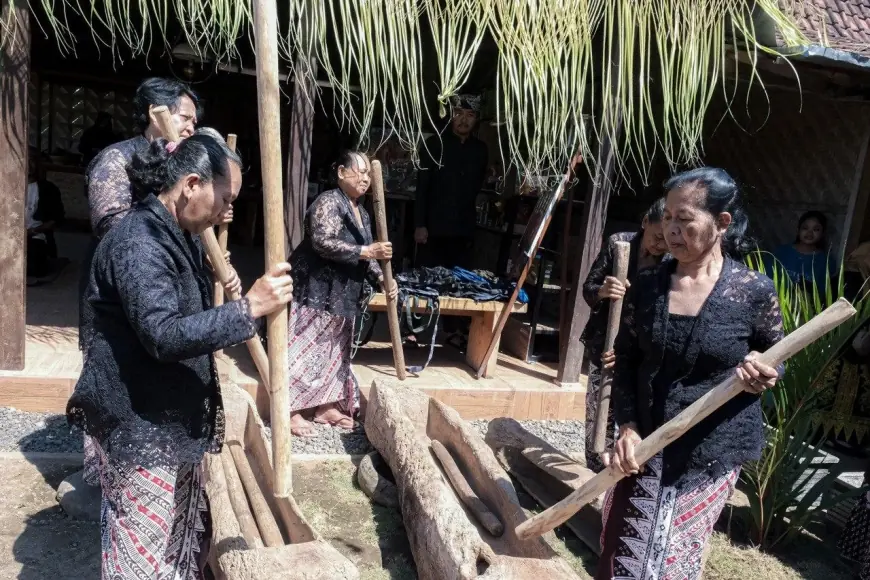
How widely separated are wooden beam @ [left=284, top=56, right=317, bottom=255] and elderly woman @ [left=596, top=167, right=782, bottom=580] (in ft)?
8.13

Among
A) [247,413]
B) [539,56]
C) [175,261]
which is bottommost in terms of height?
[247,413]

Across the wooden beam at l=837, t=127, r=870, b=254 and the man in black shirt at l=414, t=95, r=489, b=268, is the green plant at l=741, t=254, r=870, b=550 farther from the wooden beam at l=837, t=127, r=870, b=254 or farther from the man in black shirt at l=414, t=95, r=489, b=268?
the man in black shirt at l=414, t=95, r=489, b=268

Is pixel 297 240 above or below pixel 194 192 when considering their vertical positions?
below

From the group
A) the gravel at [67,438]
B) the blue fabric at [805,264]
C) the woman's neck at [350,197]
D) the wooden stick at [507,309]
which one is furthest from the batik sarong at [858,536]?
the woman's neck at [350,197]

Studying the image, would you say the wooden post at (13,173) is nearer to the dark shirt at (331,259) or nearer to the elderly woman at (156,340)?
the dark shirt at (331,259)

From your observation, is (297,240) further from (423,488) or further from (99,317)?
(99,317)

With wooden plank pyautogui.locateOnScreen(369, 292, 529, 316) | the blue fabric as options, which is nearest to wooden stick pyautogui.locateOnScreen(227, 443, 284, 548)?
wooden plank pyautogui.locateOnScreen(369, 292, 529, 316)

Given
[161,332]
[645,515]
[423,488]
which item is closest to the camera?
[161,332]

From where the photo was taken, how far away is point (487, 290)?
516 centimetres

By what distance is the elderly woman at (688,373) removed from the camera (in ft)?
7.35

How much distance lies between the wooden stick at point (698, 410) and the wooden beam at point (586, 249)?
236cm

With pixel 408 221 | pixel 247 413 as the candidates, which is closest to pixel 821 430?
pixel 247 413

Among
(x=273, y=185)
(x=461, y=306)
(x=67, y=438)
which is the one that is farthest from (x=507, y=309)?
(x=273, y=185)

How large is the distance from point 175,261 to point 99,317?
10.3 inches
